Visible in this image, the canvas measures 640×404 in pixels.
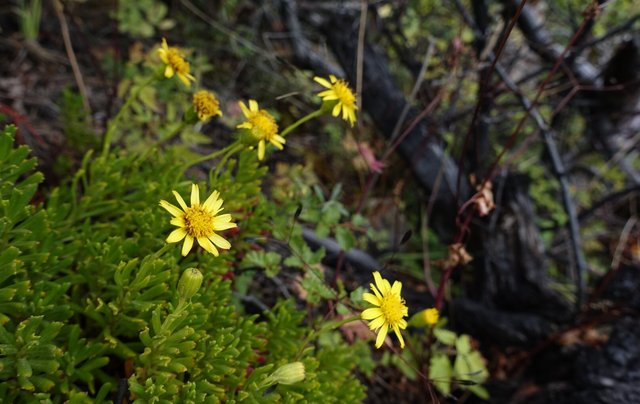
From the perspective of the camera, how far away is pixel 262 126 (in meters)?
1.40

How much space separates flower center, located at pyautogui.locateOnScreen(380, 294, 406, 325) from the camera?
122cm

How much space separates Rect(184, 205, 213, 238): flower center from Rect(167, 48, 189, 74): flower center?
2.21 feet

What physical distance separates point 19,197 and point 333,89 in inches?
36.6

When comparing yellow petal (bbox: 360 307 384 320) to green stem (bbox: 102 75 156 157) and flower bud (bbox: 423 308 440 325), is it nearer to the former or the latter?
flower bud (bbox: 423 308 440 325)

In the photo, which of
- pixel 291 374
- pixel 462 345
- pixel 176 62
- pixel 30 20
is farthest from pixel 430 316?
pixel 30 20

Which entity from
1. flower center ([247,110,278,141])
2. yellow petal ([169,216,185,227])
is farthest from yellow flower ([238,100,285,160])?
yellow petal ([169,216,185,227])

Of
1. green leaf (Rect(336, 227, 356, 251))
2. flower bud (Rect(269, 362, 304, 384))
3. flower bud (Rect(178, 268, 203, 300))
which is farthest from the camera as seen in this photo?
green leaf (Rect(336, 227, 356, 251))

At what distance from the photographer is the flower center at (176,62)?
5.16ft

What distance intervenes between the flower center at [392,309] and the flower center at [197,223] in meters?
0.47

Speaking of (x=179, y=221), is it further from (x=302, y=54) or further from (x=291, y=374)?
(x=302, y=54)

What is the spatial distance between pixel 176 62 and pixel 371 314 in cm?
101

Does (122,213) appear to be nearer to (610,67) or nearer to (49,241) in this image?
(49,241)

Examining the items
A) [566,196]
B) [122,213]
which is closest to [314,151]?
[566,196]

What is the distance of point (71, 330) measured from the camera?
1.25m
